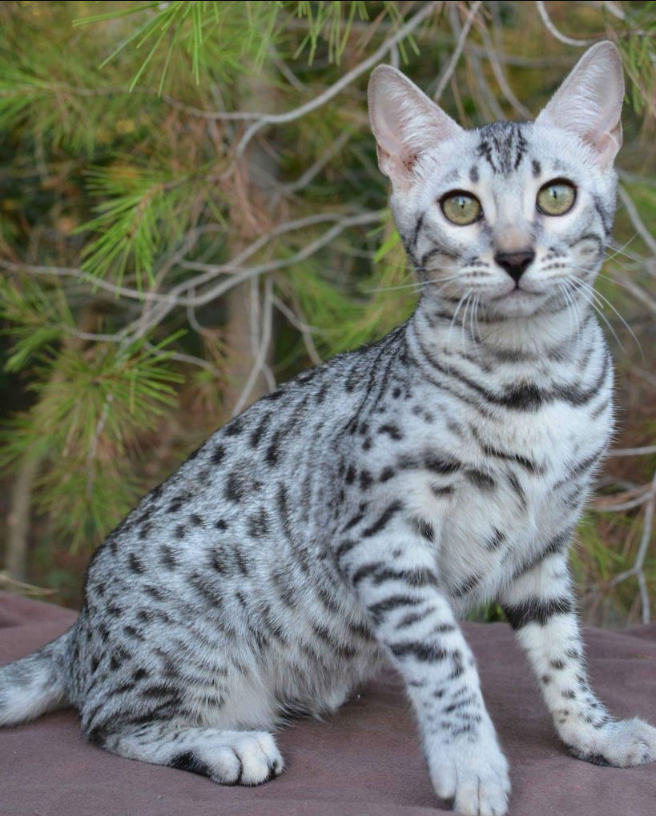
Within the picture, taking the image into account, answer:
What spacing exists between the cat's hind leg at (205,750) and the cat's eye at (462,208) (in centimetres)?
120

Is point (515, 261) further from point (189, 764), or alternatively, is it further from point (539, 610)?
point (189, 764)

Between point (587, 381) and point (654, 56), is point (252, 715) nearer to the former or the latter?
point (587, 381)

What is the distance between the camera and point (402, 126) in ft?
7.60

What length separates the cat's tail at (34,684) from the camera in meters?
2.54

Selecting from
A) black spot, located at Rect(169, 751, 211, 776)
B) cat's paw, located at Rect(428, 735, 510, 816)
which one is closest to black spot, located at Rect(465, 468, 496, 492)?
cat's paw, located at Rect(428, 735, 510, 816)

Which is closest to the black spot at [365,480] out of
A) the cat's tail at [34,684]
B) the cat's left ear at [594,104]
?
the cat's left ear at [594,104]

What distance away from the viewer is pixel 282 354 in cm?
560

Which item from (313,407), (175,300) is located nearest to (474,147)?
(313,407)

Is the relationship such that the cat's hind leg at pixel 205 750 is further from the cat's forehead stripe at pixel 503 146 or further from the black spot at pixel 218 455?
the cat's forehead stripe at pixel 503 146

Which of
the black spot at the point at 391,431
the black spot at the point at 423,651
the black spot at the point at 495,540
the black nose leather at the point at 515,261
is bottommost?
the black spot at the point at 423,651

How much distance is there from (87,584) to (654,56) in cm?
228

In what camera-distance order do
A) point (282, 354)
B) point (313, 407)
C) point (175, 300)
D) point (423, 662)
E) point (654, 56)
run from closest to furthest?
point (423, 662), point (313, 407), point (654, 56), point (175, 300), point (282, 354)

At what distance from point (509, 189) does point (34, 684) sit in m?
1.72

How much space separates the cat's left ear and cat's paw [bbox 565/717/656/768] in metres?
1.25
